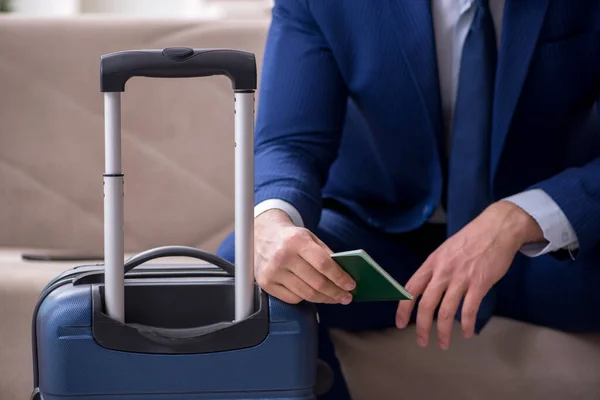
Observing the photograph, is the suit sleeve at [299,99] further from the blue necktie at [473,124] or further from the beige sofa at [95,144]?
the beige sofa at [95,144]

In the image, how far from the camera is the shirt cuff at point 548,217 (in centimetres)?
98

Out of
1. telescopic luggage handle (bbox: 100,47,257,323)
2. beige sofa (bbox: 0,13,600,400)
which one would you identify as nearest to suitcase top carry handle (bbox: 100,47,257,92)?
telescopic luggage handle (bbox: 100,47,257,323)

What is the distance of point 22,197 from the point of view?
1.63m

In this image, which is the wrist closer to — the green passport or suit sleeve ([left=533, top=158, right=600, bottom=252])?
suit sleeve ([left=533, top=158, right=600, bottom=252])

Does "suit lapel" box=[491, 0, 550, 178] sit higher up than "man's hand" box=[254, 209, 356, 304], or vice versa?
"suit lapel" box=[491, 0, 550, 178]

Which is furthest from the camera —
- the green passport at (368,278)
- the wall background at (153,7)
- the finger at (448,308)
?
the wall background at (153,7)

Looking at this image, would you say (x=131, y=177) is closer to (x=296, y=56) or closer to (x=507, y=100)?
(x=296, y=56)

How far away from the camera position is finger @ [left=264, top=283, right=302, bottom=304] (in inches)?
31.9

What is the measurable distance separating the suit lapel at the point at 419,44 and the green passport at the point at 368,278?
0.38m

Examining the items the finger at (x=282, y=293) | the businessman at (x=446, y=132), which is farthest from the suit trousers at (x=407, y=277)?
the finger at (x=282, y=293)

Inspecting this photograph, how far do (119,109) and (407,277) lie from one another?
535 millimetres

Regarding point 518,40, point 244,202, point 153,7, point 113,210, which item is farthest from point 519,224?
point 153,7

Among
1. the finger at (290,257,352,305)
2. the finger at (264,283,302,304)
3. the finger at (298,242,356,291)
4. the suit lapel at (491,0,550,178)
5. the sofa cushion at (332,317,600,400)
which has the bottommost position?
the sofa cushion at (332,317,600,400)

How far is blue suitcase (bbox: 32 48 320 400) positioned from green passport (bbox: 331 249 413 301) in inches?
2.4
